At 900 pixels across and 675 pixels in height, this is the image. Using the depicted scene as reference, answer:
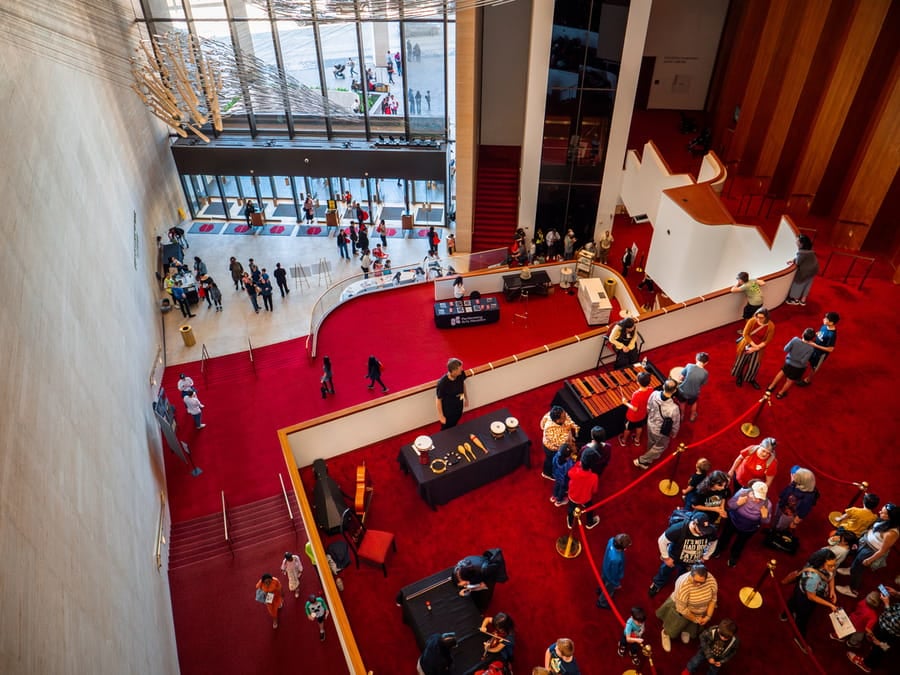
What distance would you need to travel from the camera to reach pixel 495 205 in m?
19.9

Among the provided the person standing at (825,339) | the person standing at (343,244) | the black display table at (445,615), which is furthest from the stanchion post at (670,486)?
the person standing at (343,244)

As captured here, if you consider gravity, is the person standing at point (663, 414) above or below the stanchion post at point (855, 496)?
above

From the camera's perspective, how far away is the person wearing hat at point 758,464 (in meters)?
6.54

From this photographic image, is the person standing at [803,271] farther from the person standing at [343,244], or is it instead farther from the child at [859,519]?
the person standing at [343,244]

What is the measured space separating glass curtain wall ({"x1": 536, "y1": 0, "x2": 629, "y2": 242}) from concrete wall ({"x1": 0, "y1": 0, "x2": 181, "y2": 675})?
40.4 feet

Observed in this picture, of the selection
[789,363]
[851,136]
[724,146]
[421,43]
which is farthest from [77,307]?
[724,146]

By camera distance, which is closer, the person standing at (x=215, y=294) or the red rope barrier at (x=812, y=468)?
the red rope barrier at (x=812, y=468)

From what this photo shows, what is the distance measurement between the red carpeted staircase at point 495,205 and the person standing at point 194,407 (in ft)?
34.4

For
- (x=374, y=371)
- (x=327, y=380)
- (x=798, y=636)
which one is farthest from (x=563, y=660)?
(x=327, y=380)

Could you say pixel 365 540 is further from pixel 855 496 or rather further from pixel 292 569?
pixel 855 496

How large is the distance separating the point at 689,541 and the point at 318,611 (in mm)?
5407

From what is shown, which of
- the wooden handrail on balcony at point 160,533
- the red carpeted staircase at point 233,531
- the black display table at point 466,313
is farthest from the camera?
the black display table at point 466,313

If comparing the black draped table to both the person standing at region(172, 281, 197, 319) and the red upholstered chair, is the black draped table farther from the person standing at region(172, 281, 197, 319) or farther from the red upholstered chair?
the person standing at region(172, 281, 197, 319)

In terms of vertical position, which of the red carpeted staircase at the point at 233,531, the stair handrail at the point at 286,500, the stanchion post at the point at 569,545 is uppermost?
the stanchion post at the point at 569,545
